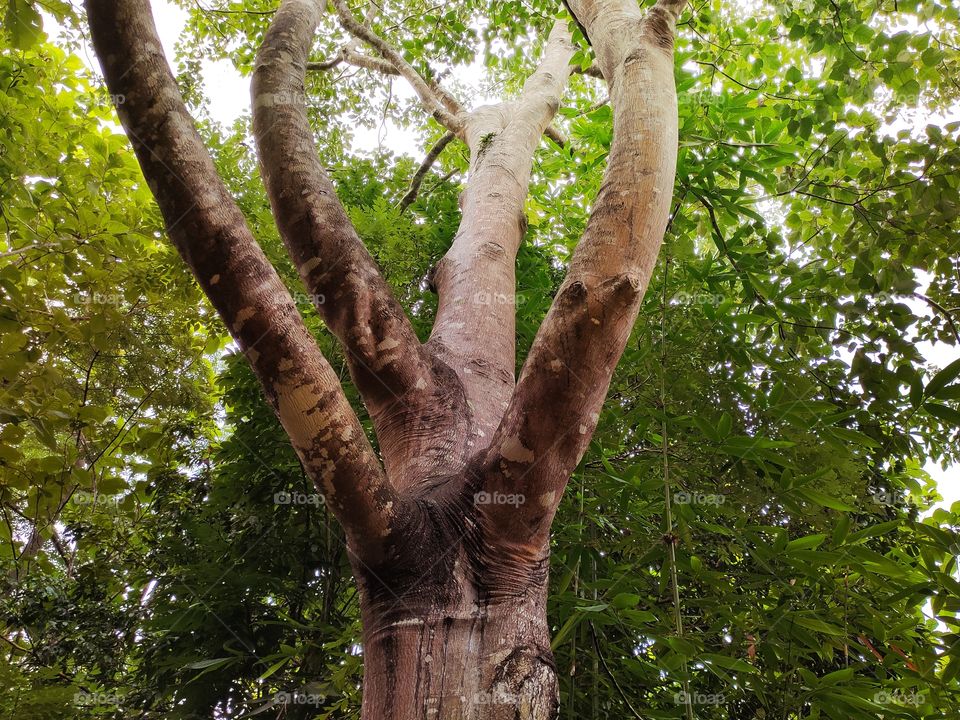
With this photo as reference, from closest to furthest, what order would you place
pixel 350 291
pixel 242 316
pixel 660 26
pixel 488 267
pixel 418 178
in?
pixel 242 316, pixel 350 291, pixel 660 26, pixel 488 267, pixel 418 178

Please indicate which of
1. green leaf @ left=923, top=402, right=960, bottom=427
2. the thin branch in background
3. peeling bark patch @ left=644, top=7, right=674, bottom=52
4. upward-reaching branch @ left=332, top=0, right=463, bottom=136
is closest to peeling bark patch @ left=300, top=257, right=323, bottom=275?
peeling bark patch @ left=644, top=7, right=674, bottom=52

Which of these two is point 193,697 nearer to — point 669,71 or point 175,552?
point 175,552

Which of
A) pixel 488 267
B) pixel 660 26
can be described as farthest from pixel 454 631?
pixel 660 26

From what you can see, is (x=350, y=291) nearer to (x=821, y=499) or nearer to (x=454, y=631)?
(x=454, y=631)

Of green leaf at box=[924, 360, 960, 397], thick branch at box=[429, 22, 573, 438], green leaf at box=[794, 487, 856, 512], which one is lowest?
green leaf at box=[794, 487, 856, 512]

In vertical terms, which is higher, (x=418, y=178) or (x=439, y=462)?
(x=418, y=178)

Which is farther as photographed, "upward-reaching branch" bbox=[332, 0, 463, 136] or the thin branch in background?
"upward-reaching branch" bbox=[332, 0, 463, 136]

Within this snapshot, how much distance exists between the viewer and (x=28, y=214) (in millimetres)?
→ 2180

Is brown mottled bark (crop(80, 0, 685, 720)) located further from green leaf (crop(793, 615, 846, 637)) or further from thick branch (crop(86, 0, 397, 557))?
green leaf (crop(793, 615, 846, 637))

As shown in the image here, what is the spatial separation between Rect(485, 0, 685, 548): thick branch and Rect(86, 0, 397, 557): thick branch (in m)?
0.29

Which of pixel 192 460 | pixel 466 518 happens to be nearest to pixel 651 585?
pixel 466 518

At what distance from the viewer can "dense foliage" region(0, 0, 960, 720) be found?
5.33 ft

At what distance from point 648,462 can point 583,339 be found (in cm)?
67

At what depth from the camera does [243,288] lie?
125 cm
